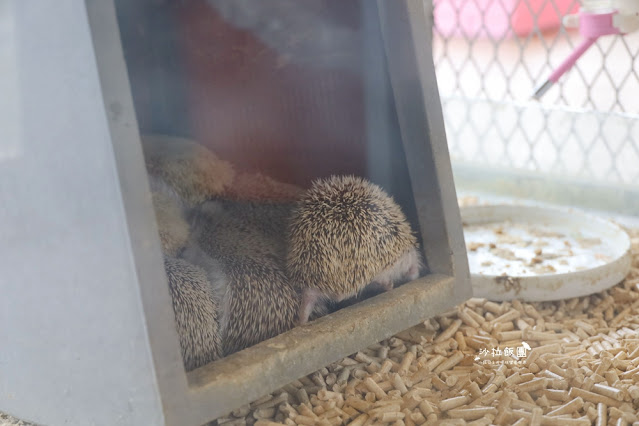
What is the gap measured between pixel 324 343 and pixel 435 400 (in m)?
0.44

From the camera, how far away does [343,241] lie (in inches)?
97.8

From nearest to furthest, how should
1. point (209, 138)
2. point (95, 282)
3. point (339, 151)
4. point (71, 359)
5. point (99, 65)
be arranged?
point (99, 65)
point (95, 282)
point (71, 359)
point (339, 151)
point (209, 138)

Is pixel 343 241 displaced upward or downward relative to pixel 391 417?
upward

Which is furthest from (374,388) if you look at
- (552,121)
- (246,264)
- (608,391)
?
(552,121)

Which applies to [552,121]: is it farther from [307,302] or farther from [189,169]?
[307,302]

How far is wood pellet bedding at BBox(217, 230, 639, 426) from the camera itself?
2.31 m

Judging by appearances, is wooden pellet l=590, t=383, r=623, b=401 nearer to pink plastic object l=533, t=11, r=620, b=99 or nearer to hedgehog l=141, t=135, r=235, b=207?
hedgehog l=141, t=135, r=235, b=207

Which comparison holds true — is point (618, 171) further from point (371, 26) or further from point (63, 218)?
point (63, 218)

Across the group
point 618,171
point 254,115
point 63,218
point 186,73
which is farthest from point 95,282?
point 618,171

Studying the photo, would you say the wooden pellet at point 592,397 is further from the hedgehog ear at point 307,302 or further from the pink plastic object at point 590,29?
the pink plastic object at point 590,29

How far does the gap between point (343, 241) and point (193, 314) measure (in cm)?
57

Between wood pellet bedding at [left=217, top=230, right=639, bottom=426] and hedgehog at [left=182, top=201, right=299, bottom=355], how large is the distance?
0.83 ft

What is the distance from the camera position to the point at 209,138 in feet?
10.9

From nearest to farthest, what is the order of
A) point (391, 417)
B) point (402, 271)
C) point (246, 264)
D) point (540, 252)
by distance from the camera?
1. point (391, 417)
2. point (246, 264)
3. point (402, 271)
4. point (540, 252)
